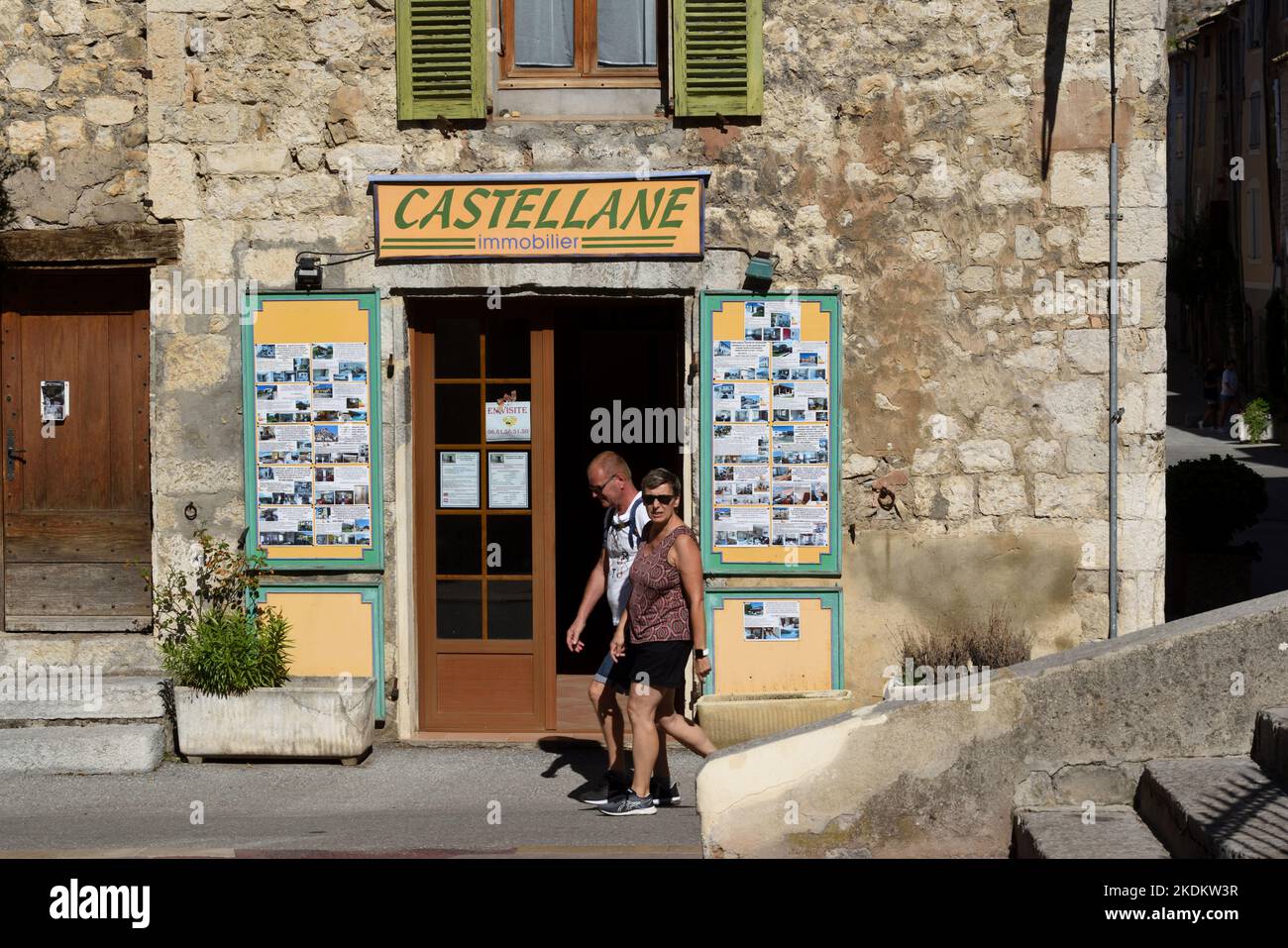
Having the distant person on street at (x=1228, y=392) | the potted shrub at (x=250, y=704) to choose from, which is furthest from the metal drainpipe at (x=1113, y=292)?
the distant person on street at (x=1228, y=392)

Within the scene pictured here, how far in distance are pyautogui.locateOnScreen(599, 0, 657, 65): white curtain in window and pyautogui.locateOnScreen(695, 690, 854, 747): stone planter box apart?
12.0 ft

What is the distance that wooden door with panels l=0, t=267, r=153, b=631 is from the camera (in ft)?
32.2

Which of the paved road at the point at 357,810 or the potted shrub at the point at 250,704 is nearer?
the paved road at the point at 357,810

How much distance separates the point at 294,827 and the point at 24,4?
4.98 metres

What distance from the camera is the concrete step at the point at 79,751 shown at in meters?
8.84

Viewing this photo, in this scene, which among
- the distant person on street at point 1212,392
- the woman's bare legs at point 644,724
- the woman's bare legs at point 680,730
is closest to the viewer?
the woman's bare legs at point 644,724

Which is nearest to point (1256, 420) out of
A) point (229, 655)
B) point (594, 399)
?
point (594, 399)

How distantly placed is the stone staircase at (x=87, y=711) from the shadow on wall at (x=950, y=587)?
390cm

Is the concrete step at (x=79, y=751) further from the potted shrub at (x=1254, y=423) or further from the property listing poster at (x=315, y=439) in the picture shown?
the potted shrub at (x=1254, y=423)

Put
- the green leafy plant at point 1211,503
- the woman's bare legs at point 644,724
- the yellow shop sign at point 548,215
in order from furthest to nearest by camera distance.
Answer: the green leafy plant at point 1211,503
the yellow shop sign at point 548,215
the woman's bare legs at point 644,724

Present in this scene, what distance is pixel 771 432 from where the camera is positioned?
→ 9.23 metres

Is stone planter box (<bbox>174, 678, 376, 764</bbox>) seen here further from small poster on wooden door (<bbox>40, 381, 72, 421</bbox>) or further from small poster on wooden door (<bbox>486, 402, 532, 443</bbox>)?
small poster on wooden door (<bbox>40, 381, 72, 421</bbox>)

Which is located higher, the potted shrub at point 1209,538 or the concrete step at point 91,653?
the potted shrub at point 1209,538

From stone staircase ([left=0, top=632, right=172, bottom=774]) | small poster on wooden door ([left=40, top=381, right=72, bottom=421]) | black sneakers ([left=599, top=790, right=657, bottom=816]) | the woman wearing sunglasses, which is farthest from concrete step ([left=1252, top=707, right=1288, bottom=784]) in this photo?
small poster on wooden door ([left=40, top=381, right=72, bottom=421])
